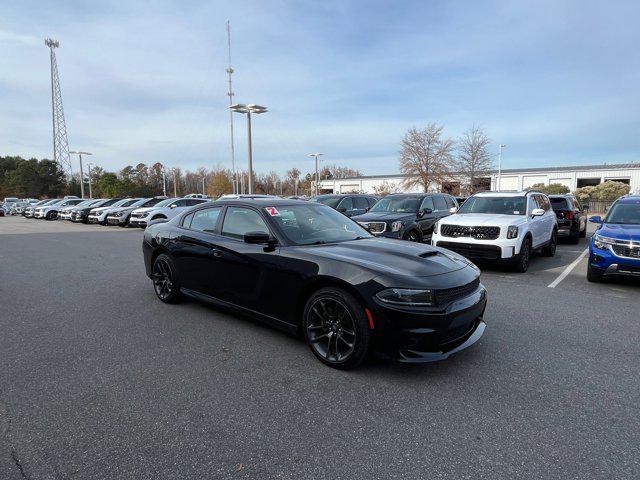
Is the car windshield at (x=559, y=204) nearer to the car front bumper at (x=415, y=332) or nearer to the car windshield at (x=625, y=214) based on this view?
the car windshield at (x=625, y=214)

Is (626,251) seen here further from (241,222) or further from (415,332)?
(241,222)

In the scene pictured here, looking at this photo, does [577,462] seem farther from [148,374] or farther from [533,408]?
[148,374]

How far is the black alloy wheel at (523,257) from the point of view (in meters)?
8.23

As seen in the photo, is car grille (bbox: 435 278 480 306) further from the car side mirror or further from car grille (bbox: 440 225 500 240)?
car grille (bbox: 440 225 500 240)

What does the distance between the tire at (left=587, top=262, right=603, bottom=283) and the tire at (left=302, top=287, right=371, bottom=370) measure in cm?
575

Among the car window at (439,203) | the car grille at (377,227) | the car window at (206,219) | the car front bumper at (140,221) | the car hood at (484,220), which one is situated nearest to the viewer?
the car window at (206,219)

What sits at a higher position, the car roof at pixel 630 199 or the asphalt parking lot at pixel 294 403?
the car roof at pixel 630 199

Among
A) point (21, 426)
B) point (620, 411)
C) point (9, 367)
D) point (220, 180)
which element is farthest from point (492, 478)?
point (220, 180)

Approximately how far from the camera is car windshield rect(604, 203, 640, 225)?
303 inches

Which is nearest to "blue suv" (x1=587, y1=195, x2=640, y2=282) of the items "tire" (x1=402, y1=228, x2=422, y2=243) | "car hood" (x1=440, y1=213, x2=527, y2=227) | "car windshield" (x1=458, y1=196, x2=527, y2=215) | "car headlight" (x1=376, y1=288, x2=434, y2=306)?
"car hood" (x1=440, y1=213, x2=527, y2=227)

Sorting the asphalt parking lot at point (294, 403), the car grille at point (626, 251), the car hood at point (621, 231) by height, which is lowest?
the asphalt parking lot at point (294, 403)

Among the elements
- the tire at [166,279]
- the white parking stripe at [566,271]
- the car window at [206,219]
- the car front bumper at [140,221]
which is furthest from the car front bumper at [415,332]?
the car front bumper at [140,221]

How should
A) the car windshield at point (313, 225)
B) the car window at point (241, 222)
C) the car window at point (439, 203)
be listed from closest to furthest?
the car windshield at point (313, 225) < the car window at point (241, 222) < the car window at point (439, 203)

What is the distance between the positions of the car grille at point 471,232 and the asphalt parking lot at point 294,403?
3.02 meters
